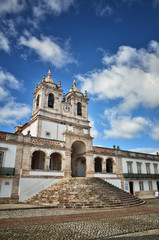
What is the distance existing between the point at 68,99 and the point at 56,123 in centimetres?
855

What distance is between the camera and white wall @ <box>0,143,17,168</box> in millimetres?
17484

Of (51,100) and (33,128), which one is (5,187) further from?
(51,100)

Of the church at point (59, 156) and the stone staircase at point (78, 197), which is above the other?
the church at point (59, 156)

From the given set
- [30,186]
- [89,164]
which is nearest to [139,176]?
[89,164]

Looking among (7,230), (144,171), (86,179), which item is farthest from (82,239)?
(144,171)

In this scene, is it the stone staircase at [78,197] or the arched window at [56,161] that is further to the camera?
the arched window at [56,161]

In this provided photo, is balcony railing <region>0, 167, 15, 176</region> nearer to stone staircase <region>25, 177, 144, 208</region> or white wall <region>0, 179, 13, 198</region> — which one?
white wall <region>0, 179, 13, 198</region>

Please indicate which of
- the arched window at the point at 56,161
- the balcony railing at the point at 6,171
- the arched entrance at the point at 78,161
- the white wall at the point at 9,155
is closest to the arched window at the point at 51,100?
the arched entrance at the point at 78,161

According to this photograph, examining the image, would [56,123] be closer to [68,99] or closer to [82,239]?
[68,99]

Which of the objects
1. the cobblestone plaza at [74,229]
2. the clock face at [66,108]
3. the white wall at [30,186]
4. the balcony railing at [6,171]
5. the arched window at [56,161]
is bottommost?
the cobblestone plaza at [74,229]

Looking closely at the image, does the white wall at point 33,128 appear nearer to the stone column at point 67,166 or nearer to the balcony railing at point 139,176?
the stone column at point 67,166

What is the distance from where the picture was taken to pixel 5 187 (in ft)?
54.7

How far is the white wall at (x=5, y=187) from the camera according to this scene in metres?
16.4

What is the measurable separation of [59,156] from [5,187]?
347 inches
